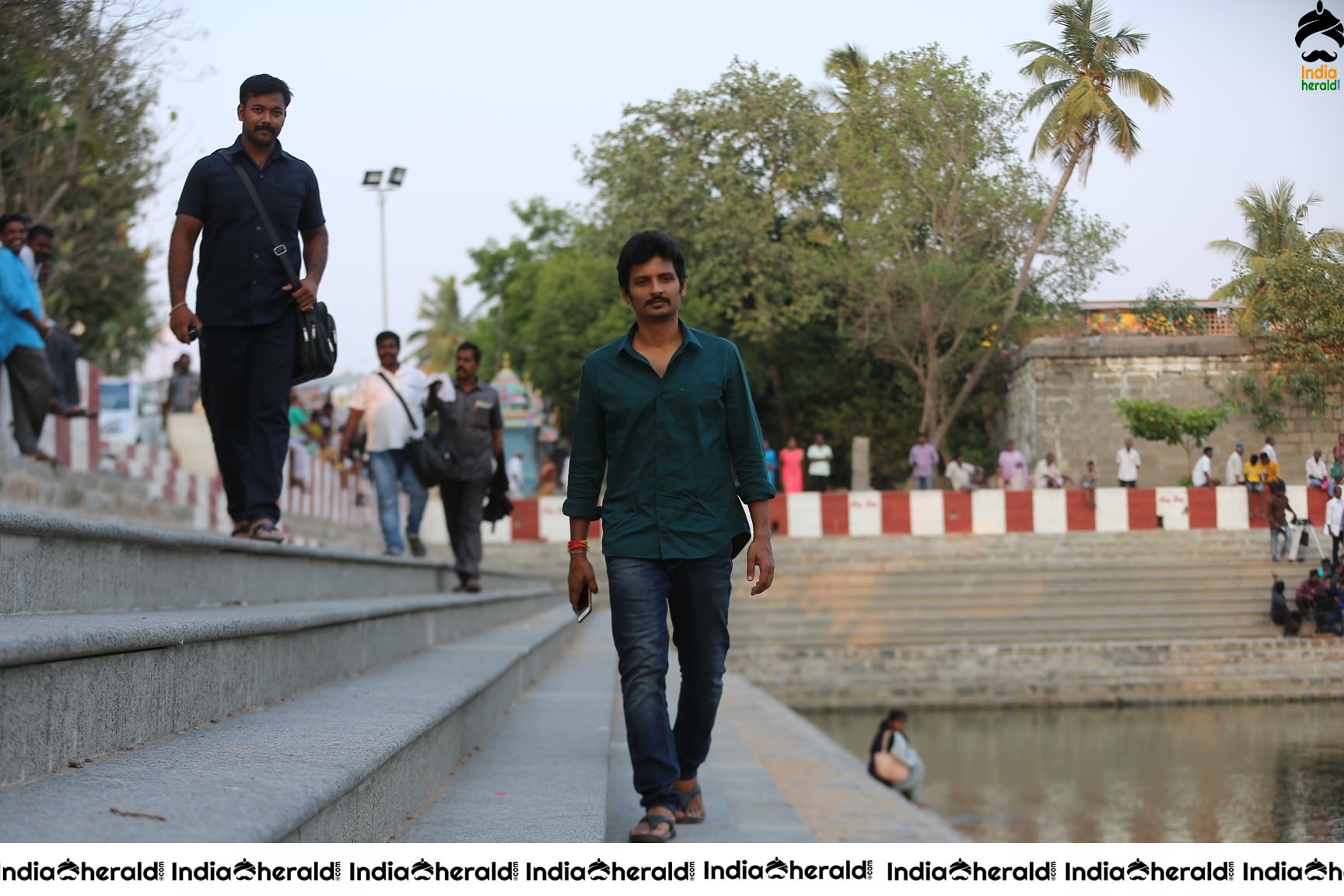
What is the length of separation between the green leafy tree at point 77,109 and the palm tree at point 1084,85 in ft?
10.9

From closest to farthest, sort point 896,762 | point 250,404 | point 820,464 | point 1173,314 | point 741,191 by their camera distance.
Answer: point 250,404 → point 1173,314 → point 741,191 → point 896,762 → point 820,464

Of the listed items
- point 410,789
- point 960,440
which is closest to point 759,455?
point 410,789

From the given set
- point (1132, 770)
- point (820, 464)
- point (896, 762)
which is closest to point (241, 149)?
point (1132, 770)

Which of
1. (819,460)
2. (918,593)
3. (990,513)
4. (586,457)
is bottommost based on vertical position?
(918,593)

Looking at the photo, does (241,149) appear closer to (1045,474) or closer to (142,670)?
(142,670)

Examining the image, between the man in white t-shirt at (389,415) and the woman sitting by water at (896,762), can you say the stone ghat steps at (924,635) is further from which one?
the man in white t-shirt at (389,415)

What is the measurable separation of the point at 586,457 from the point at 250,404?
79.6 inches

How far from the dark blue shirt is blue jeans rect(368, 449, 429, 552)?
4.61 meters

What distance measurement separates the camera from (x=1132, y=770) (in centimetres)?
1013

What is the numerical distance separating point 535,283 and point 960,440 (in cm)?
4723

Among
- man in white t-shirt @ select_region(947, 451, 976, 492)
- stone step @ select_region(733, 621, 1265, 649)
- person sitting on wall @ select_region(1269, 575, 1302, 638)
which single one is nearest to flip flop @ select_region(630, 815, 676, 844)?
person sitting on wall @ select_region(1269, 575, 1302, 638)

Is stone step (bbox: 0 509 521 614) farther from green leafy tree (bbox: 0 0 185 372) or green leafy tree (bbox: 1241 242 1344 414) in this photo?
green leafy tree (bbox: 1241 242 1344 414)
